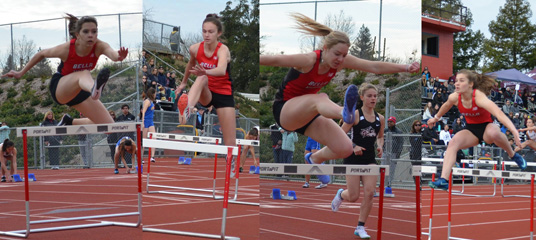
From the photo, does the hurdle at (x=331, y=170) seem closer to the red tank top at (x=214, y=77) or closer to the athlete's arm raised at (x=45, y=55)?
the red tank top at (x=214, y=77)

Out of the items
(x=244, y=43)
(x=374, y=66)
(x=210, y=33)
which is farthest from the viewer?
(x=210, y=33)

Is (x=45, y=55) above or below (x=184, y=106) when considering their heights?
above

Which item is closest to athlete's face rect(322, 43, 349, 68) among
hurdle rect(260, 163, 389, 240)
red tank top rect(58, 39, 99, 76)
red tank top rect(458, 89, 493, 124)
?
hurdle rect(260, 163, 389, 240)

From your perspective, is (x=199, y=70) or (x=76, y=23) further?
(x=76, y=23)

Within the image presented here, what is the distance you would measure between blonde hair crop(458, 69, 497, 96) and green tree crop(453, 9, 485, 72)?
2.00 ft

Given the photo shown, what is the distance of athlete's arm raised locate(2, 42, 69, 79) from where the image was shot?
602 cm

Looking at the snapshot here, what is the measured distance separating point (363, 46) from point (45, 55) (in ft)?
12.0

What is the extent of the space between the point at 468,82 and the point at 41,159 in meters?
5.56

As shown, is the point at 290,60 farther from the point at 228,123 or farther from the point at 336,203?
the point at 336,203

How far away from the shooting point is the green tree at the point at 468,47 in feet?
22.5

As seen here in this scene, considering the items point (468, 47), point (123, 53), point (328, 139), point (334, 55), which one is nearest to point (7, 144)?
point (123, 53)

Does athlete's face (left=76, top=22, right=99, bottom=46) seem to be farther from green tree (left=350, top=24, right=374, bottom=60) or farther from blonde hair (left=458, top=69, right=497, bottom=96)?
blonde hair (left=458, top=69, right=497, bottom=96)

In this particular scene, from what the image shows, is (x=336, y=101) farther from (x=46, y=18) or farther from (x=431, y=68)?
(x=46, y=18)

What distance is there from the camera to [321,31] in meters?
4.13
